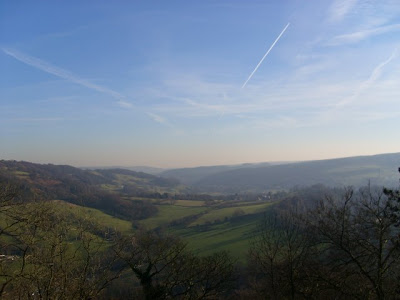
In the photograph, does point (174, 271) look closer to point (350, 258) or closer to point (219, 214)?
point (350, 258)

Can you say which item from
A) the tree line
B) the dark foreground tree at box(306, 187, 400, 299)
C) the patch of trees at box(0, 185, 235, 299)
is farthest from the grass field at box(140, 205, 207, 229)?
the dark foreground tree at box(306, 187, 400, 299)

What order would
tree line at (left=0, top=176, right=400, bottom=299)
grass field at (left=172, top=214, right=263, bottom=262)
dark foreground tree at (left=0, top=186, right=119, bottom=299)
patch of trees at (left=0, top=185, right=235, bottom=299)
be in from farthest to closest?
1. grass field at (left=172, top=214, right=263, bottom=262)
2. tree line at (left=0, top=176, right=400, bottom=299)
3. patch of trees at (left=0, top=185, right=235, bottom=299)
4. dark foreground tree at (left=0, top=186, right=119, bottom=299)

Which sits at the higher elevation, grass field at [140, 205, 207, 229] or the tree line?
the tree line

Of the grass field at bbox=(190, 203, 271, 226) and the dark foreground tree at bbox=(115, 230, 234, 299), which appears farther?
the grass field at bbox=(190, 203, 271, 226)

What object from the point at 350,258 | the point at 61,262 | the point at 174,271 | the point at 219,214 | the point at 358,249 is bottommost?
the point at 219,214

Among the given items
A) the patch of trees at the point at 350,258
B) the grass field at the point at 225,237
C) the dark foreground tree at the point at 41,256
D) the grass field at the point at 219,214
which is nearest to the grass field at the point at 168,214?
the grass field at the point at 219,214

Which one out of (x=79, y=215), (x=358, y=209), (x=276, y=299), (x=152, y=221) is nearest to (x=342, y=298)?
(x=276, y=299)

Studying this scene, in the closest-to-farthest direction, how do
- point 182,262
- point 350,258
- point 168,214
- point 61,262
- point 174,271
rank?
point 61,262 → point 350,258 → point 174,271 → point 182,262 → point 168,214

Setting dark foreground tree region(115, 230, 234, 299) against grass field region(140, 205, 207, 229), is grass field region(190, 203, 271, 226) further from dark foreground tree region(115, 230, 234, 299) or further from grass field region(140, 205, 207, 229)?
dark foreground tree region(115, 230, 234, 299)

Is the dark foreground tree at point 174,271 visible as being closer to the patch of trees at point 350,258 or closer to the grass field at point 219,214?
the patch of trees at point 350,258

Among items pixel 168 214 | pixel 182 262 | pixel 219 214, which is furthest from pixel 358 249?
pixel 168 214

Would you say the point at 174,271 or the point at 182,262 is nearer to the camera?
the point at 174,271

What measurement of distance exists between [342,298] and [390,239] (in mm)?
3335

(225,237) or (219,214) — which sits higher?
(219,214)
